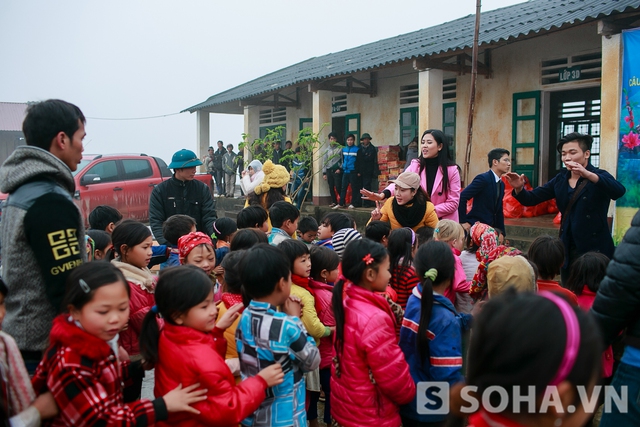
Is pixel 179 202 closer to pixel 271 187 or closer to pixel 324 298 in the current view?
pixel 271 187

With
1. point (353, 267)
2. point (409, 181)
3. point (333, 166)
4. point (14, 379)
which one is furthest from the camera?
point (333, 166)

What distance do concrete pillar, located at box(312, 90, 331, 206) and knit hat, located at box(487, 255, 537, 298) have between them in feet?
30.8

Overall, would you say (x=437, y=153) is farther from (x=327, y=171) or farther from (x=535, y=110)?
(x=327, y=171)

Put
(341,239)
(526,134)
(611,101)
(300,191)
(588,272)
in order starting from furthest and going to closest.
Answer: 1. (300,191)
2. (526,134)
3. (611,101)
4. (341,239)
5. (588,272)

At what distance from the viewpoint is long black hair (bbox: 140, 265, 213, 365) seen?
7.06 ft

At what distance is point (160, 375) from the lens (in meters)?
2.17

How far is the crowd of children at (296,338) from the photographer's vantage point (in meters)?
1.13

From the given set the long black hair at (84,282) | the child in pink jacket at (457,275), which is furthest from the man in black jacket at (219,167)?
the long black hair at (84,282)

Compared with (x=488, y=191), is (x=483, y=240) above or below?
below

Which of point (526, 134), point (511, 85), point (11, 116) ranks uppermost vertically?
point (11, 116)

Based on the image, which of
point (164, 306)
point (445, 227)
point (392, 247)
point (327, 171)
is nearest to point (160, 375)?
point (164, 306)

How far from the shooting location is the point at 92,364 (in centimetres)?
186

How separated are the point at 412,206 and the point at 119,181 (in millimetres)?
9126

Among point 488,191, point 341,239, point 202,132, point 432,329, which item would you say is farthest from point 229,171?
point 432,329
